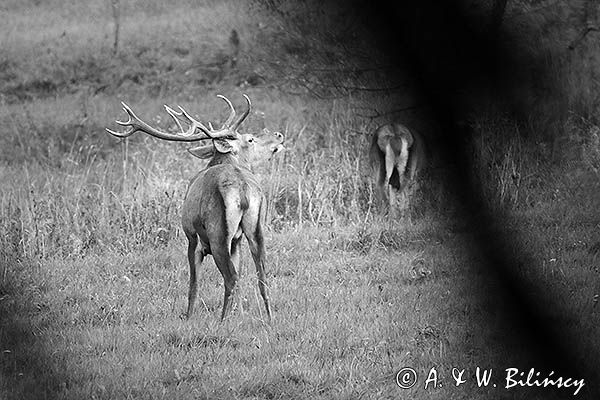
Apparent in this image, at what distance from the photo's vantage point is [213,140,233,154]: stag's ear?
5309 millimetres

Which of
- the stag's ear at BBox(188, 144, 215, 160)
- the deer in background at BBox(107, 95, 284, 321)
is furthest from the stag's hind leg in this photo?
the stag's ear at BBox(188, 144, 215, 160)

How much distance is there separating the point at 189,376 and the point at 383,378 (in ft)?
2.57

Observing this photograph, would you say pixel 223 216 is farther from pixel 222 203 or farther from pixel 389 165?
pixel 389 165

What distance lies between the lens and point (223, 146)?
5371 millimetres

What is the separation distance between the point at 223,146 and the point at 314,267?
117cm

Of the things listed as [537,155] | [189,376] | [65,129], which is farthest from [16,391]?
[65,129]

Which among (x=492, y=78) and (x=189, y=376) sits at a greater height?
(x=492, y=78)

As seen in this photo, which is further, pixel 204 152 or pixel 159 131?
pixel 204 152

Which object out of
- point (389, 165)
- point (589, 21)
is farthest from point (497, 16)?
point (389, 165)

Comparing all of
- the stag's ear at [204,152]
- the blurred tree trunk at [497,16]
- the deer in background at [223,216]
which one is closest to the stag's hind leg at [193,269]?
the deer in background at [223,216]

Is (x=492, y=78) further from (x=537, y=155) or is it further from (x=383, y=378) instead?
(x=383, y=378)

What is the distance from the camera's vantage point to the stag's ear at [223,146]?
5.31m

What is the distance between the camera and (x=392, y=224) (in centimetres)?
708

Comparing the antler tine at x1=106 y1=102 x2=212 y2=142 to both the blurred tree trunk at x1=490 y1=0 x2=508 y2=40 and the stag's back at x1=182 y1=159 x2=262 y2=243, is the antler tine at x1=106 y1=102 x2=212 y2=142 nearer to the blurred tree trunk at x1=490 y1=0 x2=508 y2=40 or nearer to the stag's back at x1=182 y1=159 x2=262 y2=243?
the stag's back at x1=182 y1=159 x2=262 y2=243
